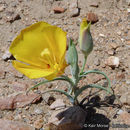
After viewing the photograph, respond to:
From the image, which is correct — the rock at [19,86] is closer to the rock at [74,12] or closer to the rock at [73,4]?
the rock at [74,12]

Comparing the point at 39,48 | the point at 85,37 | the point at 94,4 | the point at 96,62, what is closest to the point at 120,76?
the point at 96,62

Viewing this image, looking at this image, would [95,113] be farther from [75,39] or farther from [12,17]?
[12,17]

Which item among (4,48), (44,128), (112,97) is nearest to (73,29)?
(4,48)

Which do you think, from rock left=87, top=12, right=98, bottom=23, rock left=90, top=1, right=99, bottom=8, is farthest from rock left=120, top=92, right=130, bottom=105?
rock left=90, top=1, right=99, bottom=8

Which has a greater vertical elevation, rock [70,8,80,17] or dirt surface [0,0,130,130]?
rock [70,8,80,17]

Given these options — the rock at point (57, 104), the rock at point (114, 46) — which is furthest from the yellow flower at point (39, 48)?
the rock at point (114, 46)

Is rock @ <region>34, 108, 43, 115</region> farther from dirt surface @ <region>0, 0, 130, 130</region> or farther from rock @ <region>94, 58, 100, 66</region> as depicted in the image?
rock @ <region>94, 58, 100, 66</region>
